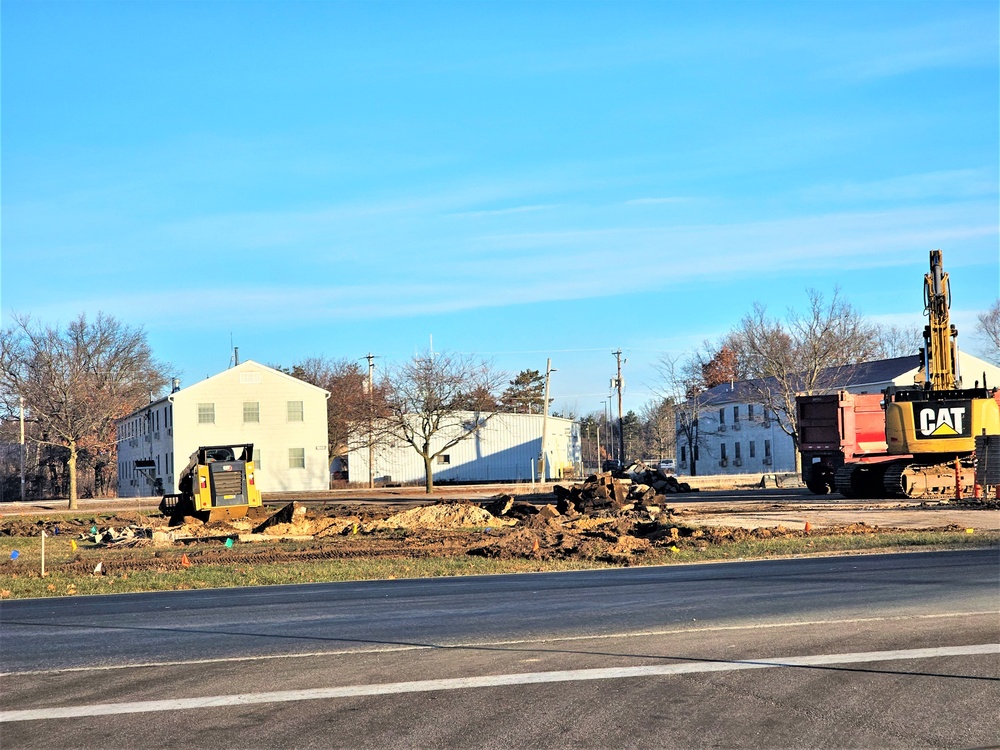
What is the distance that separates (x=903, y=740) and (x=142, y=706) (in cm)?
535

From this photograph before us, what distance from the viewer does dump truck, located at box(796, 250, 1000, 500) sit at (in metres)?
34.7

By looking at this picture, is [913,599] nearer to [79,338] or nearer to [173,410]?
[173,410]

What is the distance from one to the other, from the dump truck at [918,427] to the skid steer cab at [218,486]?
19.0m

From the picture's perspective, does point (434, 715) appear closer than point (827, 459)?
Yes

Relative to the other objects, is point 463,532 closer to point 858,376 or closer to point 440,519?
point 440,519

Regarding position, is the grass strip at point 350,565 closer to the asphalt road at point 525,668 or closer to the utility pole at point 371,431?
the asphalt road at point 525,668

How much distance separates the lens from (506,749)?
7.05 meters

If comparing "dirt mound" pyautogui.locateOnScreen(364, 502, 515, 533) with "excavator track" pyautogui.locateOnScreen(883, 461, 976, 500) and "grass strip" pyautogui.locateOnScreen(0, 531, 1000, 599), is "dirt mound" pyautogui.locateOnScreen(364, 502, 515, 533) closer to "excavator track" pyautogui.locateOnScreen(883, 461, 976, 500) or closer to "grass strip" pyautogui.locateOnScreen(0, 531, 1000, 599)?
"grass strip" pyautogui.locateOnScreen(0, 531, 1000, 599)

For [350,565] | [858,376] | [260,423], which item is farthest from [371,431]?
[350,565]

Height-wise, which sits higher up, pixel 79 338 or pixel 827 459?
pixel 79 338

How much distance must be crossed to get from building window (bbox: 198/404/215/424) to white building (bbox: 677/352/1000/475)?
119 feet

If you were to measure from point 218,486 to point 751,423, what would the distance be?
6647cm

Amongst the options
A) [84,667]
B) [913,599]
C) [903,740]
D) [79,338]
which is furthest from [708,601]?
[79,338]

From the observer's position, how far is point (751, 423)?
9494cm
